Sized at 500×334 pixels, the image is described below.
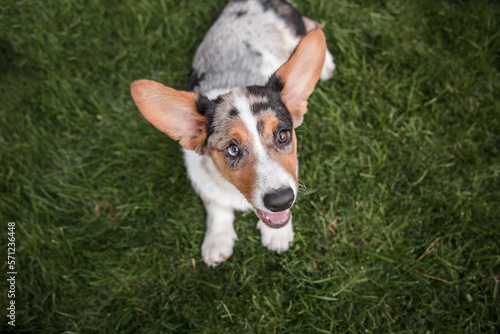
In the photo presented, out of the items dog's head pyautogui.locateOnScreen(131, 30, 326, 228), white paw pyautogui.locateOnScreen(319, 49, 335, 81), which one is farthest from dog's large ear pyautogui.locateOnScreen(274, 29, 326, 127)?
white paw pyautogui.locateOnScreen(319, 49, 335, 81)

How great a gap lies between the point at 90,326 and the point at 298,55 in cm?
348

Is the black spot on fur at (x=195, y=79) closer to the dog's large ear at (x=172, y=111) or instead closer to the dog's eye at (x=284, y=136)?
the dog's large ear at (x=172, y=111)

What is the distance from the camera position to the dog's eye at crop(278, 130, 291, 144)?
117 inches

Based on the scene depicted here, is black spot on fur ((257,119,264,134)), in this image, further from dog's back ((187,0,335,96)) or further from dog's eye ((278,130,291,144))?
dog's back ((187,0,335,96))

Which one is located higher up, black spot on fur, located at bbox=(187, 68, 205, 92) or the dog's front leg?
black spot on fur, located at bbox=(187, 68, 205, 92)

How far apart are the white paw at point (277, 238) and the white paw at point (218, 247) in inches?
13.1

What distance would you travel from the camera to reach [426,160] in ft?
14.2

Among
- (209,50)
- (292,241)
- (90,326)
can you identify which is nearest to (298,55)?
(209,50)

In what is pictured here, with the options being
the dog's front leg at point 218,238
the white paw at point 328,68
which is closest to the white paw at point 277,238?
the dog's front leg at point 218,238

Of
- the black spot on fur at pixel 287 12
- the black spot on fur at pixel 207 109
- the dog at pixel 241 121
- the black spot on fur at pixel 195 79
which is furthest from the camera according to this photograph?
the black spot on fur at pixel 287 12

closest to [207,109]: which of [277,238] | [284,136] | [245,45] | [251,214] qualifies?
[284,136]

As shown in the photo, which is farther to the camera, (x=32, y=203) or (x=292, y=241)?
(x=32, y=203)

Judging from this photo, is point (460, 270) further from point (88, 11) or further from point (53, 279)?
point (88, 11)

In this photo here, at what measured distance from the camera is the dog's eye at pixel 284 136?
2971 millimetres
